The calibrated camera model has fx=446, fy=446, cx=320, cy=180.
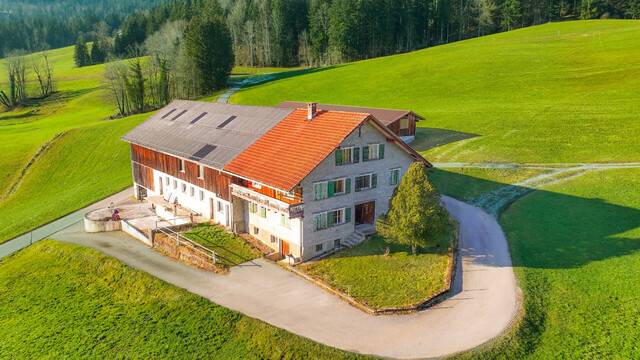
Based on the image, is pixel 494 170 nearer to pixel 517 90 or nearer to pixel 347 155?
pixel 347 155

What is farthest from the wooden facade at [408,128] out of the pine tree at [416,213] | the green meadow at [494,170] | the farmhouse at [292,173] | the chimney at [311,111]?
the pine tree at [416,213]

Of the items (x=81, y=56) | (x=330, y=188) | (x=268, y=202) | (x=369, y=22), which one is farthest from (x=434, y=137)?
(x=81, y=56)

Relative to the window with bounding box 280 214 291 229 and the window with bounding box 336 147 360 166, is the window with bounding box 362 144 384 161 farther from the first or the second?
the window with bounding box 280 214 291 229

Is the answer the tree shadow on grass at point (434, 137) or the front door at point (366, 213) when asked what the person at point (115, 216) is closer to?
the front door at point (366, 213)

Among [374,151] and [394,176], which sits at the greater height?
[374,151]

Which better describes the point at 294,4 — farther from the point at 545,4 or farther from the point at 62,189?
the point at 62,189

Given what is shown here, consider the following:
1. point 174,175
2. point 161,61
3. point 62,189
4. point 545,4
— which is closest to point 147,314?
point 174,175
